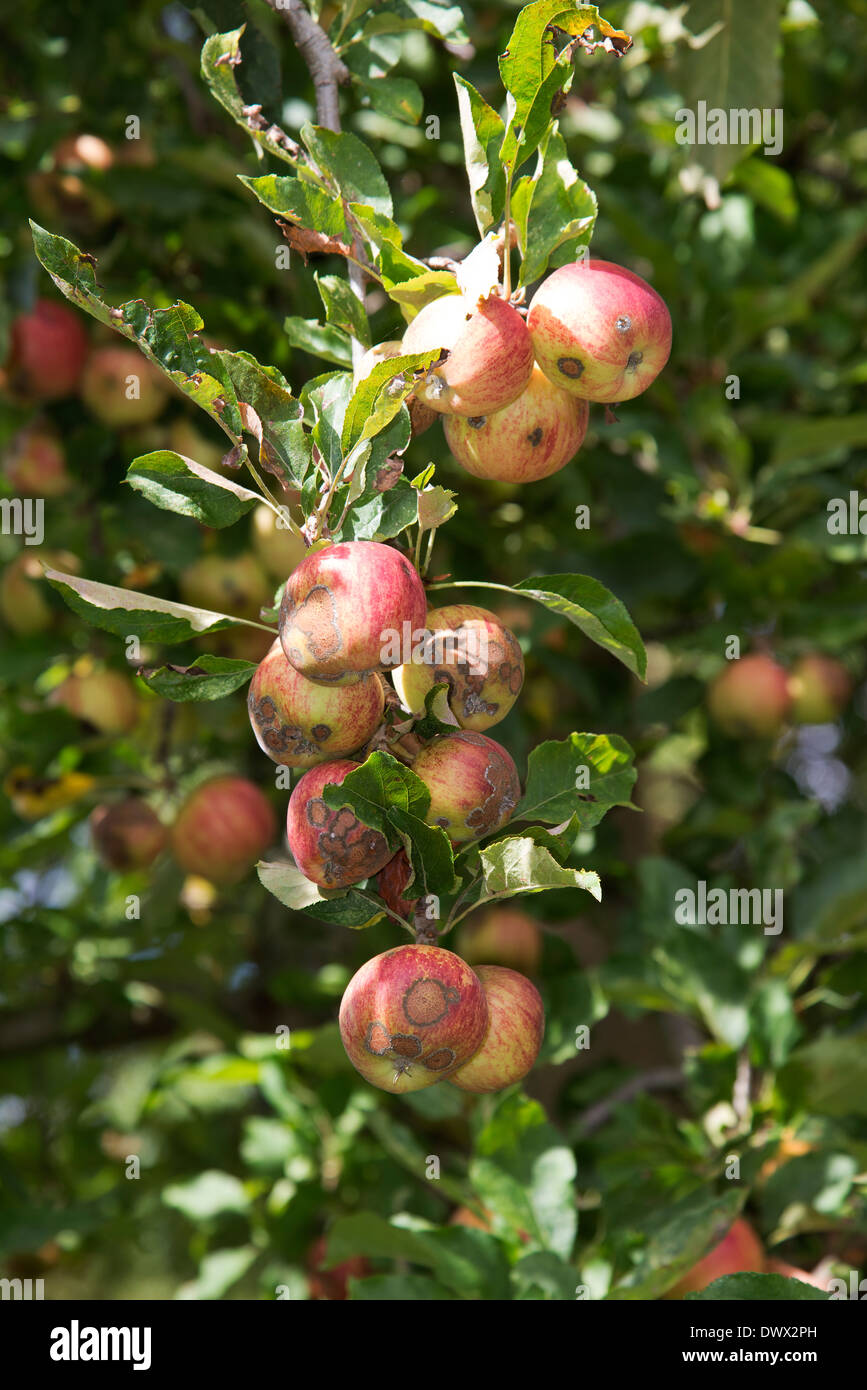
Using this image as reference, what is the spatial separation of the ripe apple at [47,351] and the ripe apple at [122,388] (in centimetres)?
3

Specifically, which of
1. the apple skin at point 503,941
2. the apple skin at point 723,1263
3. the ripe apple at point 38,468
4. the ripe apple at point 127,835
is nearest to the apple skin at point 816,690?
the apple skin at point 503,941

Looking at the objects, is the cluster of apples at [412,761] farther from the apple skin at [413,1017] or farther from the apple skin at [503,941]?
the apple skin at [503,941]

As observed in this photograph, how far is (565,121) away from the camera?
223 cm

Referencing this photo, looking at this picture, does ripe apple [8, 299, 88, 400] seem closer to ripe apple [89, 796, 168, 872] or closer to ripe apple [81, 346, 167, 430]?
ripe apple [81, 346, 167, 430]

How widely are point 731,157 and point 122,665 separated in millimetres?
1263

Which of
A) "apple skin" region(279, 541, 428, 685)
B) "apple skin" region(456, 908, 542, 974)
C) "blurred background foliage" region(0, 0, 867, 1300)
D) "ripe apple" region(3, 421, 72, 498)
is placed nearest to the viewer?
"apple skin" region(279, 541, 428, 685)

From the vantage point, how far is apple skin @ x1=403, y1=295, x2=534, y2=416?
85 centimetres

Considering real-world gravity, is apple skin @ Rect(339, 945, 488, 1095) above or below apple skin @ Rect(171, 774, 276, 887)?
below

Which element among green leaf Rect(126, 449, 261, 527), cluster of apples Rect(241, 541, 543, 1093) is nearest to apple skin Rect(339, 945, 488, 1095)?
cluster of apples Rect(241, 541, 543, 1093)

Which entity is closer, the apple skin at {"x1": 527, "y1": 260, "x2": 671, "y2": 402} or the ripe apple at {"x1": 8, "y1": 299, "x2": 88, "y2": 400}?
the apple skin at {"x1": 527, "y1": 260, "x2": 671, "y2": 402}

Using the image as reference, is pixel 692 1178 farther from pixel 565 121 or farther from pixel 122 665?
pixel 565 121

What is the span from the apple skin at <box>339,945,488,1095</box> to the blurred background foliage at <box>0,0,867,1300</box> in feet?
2.08

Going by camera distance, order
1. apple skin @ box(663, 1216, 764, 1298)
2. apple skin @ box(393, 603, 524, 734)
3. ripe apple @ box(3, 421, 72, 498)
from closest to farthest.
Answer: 1. apple skin @ box(393, 603, 524, 734)
2. apple skin @ box(663, 1216, 764, 1298)
3. ripe apple @ box(3, 421, 72, 498)

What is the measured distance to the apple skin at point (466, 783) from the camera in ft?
2.83
